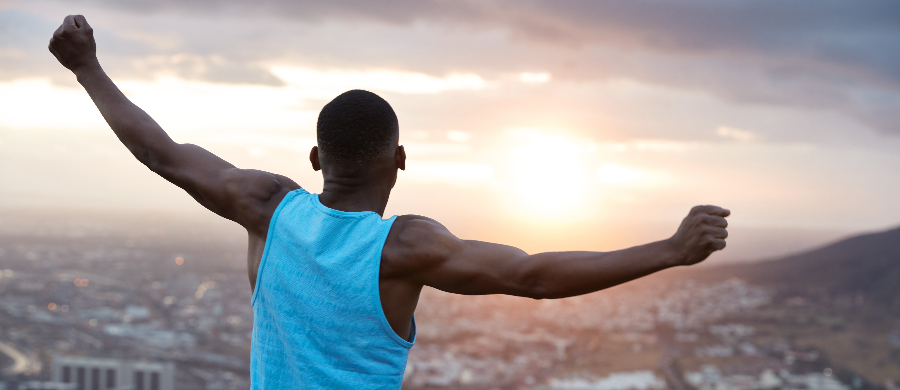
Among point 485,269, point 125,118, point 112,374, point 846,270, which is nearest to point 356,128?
point 485,269

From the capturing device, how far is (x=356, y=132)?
5.16 feet

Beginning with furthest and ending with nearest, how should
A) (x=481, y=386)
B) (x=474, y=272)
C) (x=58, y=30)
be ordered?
(x=481, y=386) → (x=58, y=30) → (x=474, y=272)

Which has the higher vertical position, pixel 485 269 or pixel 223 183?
pixel 223 183

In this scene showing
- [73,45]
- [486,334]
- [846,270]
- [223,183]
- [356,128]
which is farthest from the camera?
[846,270]

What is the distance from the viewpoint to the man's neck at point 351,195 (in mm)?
1591

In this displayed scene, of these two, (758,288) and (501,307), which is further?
(758,288)

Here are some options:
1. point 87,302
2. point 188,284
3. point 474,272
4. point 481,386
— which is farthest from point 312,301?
point 188,284

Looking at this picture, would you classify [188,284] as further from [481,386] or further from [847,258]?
[847,258]

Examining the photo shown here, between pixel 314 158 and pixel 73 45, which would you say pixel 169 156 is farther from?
pixel 73 45

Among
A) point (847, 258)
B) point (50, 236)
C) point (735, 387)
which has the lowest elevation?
point (735, 387)

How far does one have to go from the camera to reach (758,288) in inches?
1428

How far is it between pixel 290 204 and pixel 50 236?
51.1 m

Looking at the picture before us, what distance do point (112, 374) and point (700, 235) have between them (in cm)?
2104

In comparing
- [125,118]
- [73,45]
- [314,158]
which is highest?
[73,45]
